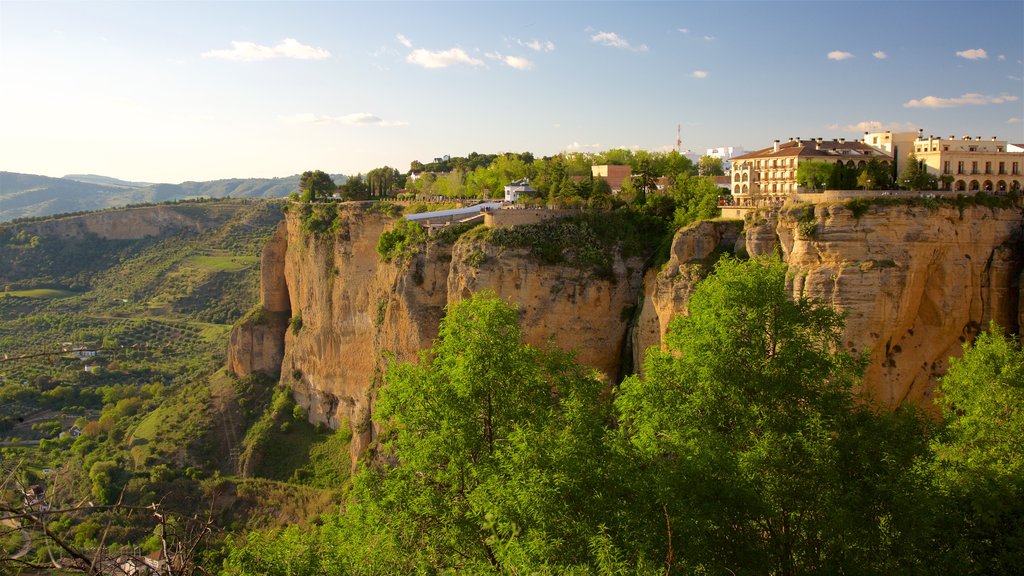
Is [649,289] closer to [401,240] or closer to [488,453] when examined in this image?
[401,240]

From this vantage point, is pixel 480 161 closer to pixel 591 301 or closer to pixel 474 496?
pixel 591 301

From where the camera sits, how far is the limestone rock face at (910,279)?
882 inches

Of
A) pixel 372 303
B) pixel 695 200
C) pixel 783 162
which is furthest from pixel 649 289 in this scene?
pixel 372 303

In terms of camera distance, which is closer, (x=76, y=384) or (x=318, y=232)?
(x=318, y=232)

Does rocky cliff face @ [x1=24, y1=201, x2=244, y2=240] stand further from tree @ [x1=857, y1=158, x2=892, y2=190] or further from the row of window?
the row of window

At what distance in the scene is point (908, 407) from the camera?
55.2 feet

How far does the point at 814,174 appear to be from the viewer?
28.8m

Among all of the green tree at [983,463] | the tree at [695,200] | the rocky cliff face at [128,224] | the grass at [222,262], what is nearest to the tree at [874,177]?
the tree at [695,200]

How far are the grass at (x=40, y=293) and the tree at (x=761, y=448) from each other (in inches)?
3146

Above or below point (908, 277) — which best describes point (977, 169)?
above

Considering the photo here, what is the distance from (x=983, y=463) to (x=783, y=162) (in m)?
19.0

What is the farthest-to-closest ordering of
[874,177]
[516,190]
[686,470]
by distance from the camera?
[516,190], [874,177], [686,470]

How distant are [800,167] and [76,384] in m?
54.6

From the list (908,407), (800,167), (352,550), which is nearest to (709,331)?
(908,407)
